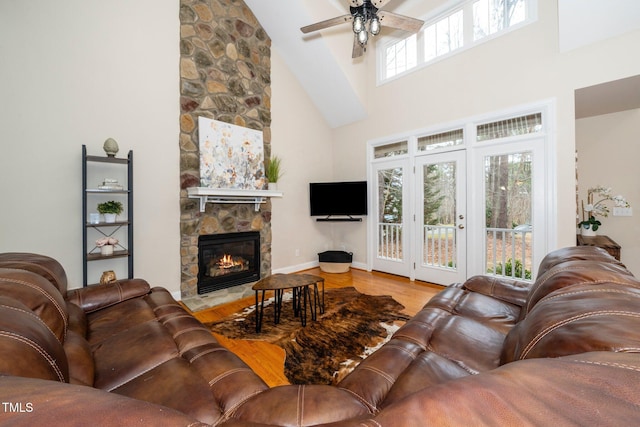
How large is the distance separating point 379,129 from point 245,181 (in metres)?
2.45

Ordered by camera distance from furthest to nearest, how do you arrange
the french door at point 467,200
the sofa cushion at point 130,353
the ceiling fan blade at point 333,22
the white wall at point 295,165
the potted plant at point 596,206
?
the white wall at point 295,165 < the potted plant at point 596,206 < the french door at point 467,200 < the ceiling fan blade at point 333,22 < the sofa cushion at point 130,353

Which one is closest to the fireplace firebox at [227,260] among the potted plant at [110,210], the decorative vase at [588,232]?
the potted plant at [110,210]

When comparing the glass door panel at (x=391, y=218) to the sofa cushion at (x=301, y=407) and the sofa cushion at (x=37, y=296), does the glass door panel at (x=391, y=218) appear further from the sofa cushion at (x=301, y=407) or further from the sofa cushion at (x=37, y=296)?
the sofa cushion at (x=37, y=296)

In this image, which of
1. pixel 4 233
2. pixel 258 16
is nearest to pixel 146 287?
pixel 4 233

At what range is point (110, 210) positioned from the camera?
280 cm

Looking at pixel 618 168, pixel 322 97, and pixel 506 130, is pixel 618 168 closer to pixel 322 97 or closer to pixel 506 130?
pixel 506 130

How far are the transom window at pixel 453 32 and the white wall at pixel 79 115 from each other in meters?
3.25

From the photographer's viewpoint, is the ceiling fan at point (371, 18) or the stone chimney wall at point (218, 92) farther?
the stone chimney wall at point (218, 92)

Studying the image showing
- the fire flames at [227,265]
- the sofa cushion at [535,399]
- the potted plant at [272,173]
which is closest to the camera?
the sofa cushion at [535,399]

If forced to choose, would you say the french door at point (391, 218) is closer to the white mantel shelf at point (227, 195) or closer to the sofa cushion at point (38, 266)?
the white mantel shelf at point (227, 195)

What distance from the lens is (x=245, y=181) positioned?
4012mm

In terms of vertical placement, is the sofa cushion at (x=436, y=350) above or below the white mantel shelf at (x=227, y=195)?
below

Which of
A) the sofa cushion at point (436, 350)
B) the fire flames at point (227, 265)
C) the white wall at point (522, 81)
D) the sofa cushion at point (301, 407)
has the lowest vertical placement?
the fire flames at point (227, 265)

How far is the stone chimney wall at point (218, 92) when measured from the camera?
349 centimetres
